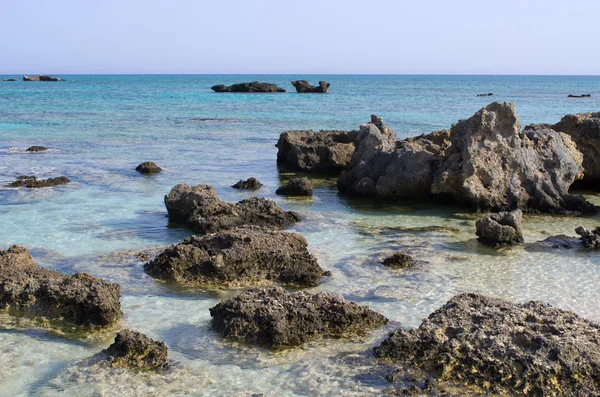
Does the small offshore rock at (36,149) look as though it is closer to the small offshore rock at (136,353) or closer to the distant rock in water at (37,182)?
the distant rock in water at (37,182)

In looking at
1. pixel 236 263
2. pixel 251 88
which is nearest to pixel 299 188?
pixel 236 263

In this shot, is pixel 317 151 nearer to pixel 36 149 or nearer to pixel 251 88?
pixel 36 149

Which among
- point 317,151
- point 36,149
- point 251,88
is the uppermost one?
point 317,151

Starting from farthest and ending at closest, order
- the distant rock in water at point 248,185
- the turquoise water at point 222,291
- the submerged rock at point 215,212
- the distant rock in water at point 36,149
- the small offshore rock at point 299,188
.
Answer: the distant rock in water at point 36,149, the distant rock in water at point 248,185, the small offshore rock at point 299,188, the submerged rock at point 215,212, the turquoise water at point 222,291

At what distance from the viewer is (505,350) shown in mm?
6062

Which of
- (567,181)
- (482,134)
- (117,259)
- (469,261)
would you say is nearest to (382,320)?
(469,261)

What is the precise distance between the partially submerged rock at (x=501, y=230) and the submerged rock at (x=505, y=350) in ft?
12.4

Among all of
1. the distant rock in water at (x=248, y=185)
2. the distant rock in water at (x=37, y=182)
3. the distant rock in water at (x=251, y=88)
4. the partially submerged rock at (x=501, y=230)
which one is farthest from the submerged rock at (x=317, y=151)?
the distant rock in water at (x=251, y=88)

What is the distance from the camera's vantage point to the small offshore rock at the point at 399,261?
9469mm

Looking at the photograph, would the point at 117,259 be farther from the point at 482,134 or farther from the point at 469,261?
the point at 482,134

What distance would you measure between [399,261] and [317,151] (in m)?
9.34

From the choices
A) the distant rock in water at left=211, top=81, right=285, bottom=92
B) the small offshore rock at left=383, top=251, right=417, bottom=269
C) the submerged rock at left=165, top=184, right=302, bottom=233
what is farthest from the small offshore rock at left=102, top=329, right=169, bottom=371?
the distant rock in water at left=211, top=81, right=285, bottom=92

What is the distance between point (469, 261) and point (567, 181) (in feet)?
17.4

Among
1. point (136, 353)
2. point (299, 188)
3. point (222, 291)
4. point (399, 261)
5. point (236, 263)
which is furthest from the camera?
point (299, 188)
